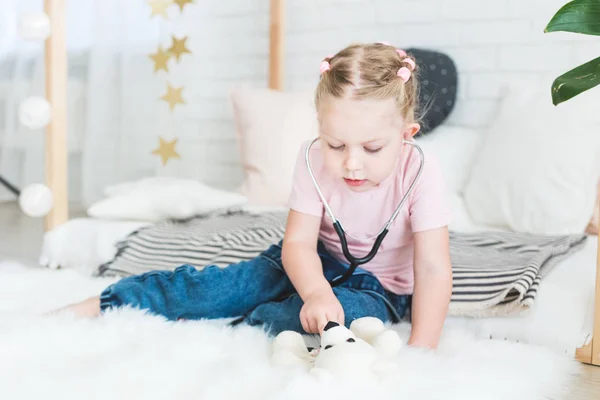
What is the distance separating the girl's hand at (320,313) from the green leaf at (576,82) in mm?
439

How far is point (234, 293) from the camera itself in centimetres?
129

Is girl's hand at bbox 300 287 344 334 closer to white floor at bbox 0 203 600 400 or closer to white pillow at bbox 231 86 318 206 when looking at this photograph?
white floor at bbox 0 203 600 400

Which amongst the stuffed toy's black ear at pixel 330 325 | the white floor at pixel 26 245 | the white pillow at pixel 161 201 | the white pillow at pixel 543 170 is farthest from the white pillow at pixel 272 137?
the stuffed toy's black ear at pixel 330 325

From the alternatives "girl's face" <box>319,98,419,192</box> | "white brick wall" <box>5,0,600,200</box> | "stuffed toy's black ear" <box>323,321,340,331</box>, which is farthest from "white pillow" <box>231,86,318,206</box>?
"stuffed toy's black ear" <box>323,321,340,331</box>

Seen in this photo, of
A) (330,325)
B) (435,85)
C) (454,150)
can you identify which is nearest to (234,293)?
(330,325)

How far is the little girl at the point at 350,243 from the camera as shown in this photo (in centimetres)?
108

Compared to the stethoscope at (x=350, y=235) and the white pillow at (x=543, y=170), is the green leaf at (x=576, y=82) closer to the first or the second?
the stethoscope at (x=350, y=235)

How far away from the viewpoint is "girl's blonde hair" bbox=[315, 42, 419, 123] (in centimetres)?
108

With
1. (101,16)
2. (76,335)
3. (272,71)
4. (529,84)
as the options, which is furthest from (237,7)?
(76,335)

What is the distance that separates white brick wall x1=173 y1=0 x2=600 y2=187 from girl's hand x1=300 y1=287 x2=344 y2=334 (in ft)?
4.35

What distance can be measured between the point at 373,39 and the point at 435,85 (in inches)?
15.2

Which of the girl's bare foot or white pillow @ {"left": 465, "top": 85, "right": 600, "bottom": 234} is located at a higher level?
white pillow @ {"left": 465, "top": 85, "right": 600, "bottom": 234}

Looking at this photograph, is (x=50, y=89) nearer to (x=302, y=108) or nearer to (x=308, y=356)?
(x=302, y=108)

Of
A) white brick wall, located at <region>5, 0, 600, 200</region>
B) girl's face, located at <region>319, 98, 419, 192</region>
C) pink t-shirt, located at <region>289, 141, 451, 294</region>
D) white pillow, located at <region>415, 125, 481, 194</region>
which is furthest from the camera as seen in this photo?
white brick wall, located at <region>5, 0, 600, 200</region>
